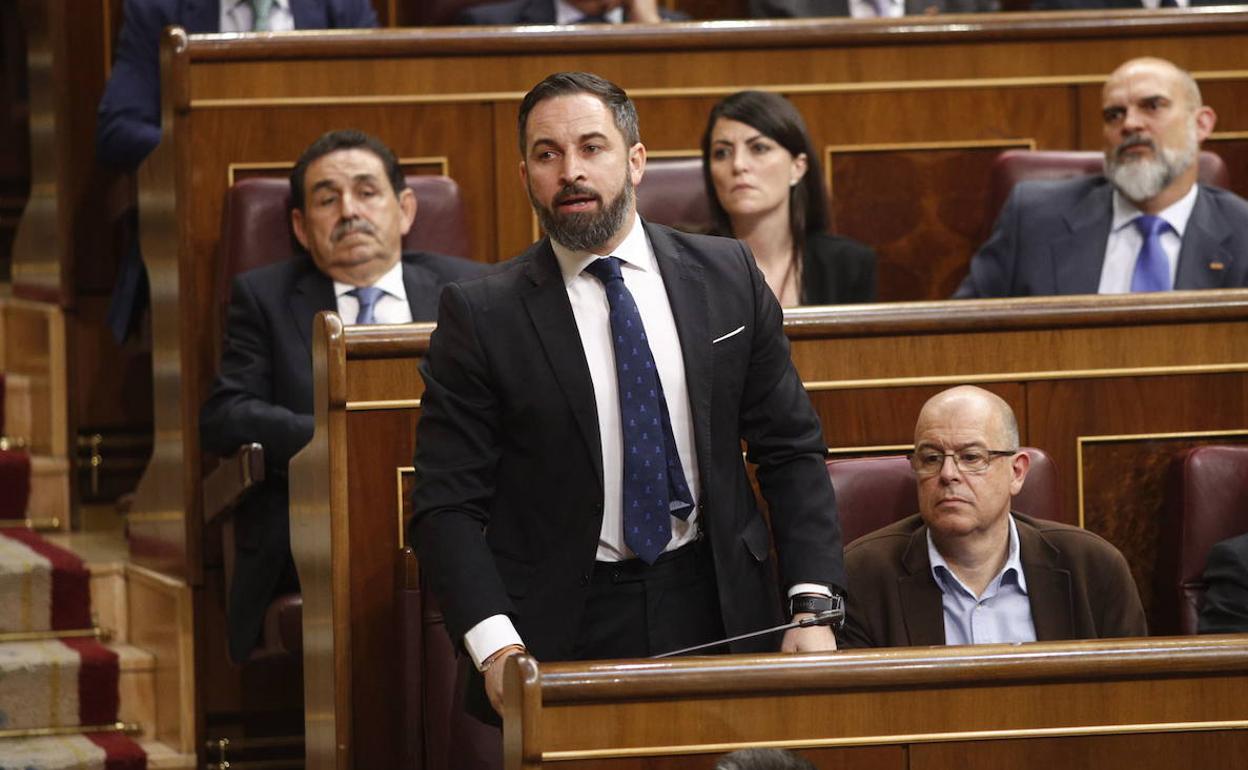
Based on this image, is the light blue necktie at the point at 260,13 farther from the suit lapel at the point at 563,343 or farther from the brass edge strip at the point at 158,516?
the suit lapel at the point at 563,343

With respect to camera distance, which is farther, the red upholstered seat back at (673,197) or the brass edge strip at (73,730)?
the red upholstered seat back at (673,197)

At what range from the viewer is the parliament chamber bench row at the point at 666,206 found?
178cm

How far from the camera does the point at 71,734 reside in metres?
→ 2.25

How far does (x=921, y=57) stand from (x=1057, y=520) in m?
0.82

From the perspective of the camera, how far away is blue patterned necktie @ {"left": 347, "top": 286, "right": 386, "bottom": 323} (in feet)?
7.09

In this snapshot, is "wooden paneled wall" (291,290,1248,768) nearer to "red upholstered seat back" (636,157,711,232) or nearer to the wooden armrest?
the wooden armrest

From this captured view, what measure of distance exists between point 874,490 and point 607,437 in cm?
40

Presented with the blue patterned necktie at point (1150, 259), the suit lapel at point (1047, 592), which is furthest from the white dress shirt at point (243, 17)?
the suit lapel at point (1047, 592)

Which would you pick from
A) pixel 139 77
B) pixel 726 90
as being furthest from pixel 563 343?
pixel 139 77

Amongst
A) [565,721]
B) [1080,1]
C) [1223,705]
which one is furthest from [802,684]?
[1080,1]

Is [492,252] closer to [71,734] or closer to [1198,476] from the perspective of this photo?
[71,734]

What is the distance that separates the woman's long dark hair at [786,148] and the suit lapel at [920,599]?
602mm

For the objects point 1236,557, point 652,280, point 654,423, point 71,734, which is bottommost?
point 71,734

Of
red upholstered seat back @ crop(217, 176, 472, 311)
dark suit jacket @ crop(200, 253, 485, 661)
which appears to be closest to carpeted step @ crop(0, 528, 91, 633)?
dark suit jacket @ crop(200, 253, 485, 661)
